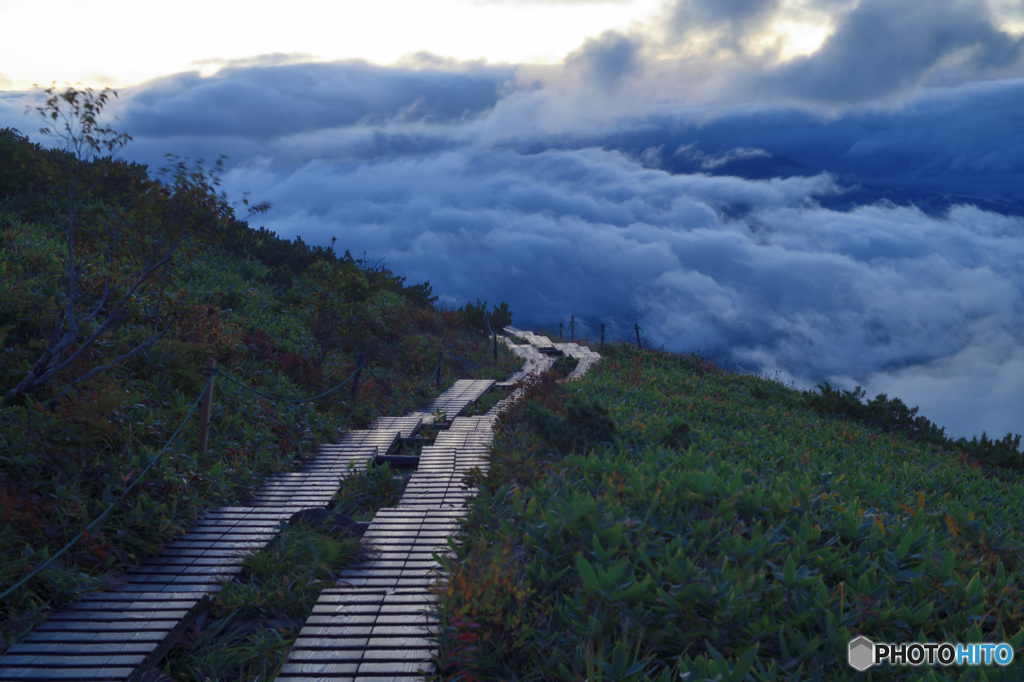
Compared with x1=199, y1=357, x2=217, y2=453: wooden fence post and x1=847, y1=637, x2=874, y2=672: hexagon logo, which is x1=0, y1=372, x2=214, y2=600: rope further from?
x1=847, y1=637, x2=874, y2=672: hexagon logo

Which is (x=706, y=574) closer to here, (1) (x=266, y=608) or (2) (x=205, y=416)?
(1) (x=266, y=608)

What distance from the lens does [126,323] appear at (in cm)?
903

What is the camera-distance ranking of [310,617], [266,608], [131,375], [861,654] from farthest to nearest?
[131,375]
[266,608]
[310,617]
[861,654]

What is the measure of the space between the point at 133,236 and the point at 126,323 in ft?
6.78

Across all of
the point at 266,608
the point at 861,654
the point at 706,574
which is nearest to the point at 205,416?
the point at 266,608

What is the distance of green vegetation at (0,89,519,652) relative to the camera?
5.14 metres

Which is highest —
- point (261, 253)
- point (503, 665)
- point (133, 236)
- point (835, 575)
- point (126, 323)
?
point (261, 253)

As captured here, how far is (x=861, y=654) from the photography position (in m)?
3.37

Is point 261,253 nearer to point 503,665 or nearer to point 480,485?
point 480,485

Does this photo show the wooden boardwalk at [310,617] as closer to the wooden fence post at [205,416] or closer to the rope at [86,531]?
the rope at [86,531]

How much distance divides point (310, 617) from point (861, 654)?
3565mm

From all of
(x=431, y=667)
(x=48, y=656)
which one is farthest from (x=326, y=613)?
(x=48, y=656)

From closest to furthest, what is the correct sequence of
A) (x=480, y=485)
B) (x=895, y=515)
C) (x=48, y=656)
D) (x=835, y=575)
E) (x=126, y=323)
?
(x=48, y=656) < (x=835, y=575) < (x=895, y=515) < (x=480, y=485) < (x=126, y=323)

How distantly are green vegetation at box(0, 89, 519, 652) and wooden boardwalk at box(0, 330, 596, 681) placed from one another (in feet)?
0.89
